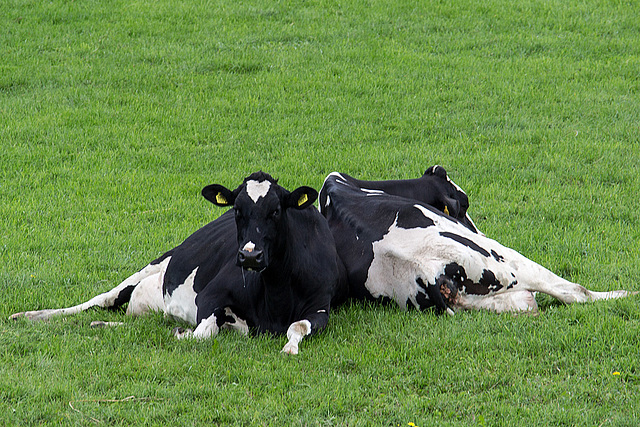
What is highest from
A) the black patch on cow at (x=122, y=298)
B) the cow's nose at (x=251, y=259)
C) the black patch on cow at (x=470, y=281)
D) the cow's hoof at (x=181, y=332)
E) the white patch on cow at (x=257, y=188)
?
the white patch on cow at (x=257, y=188)

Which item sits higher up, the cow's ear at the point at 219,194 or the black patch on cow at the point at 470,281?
the cow's ear at the point at 219,194

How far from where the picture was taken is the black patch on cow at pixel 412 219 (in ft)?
25.9

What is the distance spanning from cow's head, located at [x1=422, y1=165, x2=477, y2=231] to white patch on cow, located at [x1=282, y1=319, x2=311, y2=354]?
130 inches

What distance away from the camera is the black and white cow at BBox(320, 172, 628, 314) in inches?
290

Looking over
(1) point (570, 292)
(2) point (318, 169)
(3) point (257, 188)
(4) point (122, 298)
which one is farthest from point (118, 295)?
(2) point (318, 169)

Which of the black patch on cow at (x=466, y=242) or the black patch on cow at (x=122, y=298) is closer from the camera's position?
the black patch on cow at (x=466, y=242)

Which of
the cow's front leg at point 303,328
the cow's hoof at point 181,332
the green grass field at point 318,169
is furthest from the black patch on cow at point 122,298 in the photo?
the cow's front leg at point 303,328

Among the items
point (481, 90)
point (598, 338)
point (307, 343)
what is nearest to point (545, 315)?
point (598, 338)

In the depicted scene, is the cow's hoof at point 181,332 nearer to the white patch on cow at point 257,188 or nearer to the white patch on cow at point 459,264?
the white patch on cow at point 257,188

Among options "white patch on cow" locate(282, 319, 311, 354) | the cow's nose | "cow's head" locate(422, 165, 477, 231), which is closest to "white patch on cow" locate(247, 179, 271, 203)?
the cow's nose

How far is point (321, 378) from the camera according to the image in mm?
6016

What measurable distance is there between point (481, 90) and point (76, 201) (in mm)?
8700

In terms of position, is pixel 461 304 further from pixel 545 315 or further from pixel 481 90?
pixel 481 90

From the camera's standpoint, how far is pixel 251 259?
249 inches
